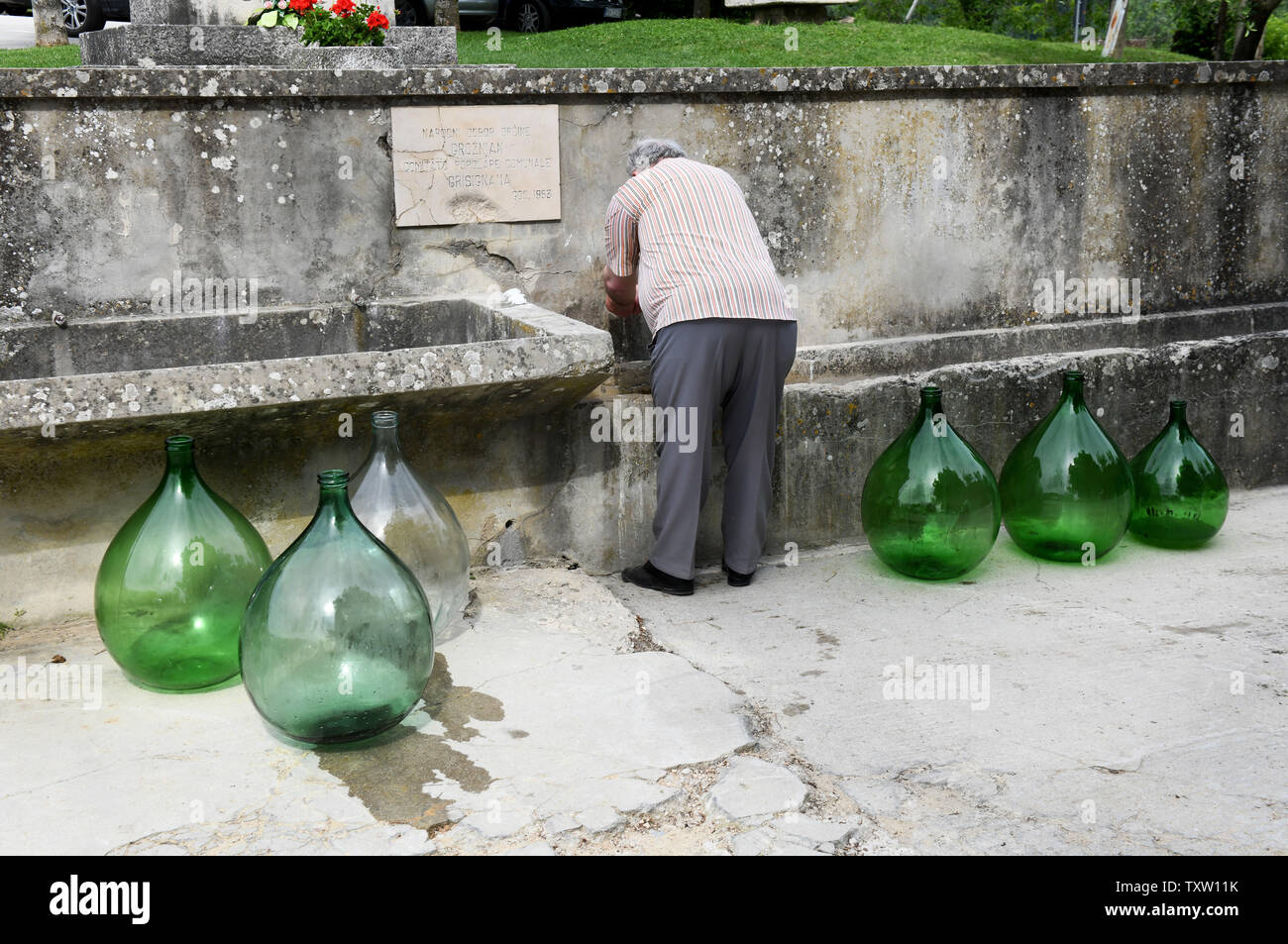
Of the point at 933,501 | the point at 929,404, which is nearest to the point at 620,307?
the point at 929,404

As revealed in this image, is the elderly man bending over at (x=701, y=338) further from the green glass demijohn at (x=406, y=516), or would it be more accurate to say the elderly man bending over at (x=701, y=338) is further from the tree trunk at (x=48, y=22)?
the tree trunk at (x=48, y=22)

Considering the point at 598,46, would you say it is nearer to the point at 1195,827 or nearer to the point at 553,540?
the point at 553,540

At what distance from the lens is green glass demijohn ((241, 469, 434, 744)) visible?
3111mm

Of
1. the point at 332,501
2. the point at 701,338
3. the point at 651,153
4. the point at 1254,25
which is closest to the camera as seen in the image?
the point at 332,501

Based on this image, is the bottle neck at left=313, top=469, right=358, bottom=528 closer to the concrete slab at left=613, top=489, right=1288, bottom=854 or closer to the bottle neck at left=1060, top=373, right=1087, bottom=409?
the concrete slab at left=613, top=489, right=1288, bottom=854

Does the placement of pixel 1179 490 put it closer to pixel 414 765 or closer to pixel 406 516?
pixel 406 516

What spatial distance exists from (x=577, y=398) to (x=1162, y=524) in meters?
2.32

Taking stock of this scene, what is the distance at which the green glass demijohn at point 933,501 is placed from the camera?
4.52 m

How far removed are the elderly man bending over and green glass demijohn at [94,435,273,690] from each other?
5.08 ft

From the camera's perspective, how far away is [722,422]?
4.71m

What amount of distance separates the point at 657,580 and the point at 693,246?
3.87ft

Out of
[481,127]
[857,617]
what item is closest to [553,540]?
[857,617]

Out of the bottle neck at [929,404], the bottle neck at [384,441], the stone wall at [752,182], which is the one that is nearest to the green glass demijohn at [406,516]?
the bottle neck at [384,441]

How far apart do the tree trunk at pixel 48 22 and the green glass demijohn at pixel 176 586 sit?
9791 millimetres
